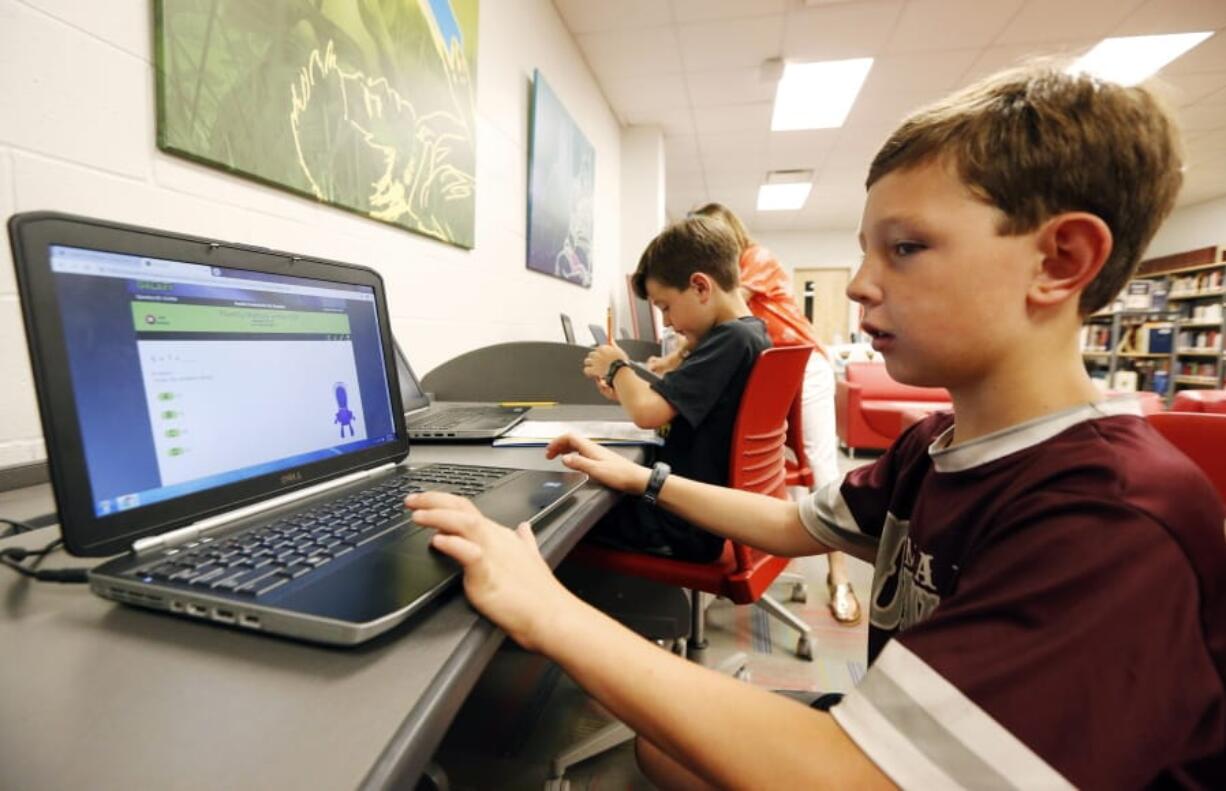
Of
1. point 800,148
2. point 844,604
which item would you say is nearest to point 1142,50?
point 800,148

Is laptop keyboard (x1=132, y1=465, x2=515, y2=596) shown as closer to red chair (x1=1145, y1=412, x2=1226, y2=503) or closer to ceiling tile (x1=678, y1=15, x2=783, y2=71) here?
red chair (x1=1145, y1=412, x2=1226, y2=503)

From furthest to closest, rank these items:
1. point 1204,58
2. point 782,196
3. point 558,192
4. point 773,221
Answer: point 773,221, point 782,196, point 1204,58, point 558,192

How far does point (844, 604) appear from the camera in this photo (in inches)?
76.3

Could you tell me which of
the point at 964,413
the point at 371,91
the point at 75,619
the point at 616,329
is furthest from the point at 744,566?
the point at 616,329

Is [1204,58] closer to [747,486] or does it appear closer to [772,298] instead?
[772,298]

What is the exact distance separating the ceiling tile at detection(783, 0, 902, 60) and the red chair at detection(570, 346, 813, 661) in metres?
2.41

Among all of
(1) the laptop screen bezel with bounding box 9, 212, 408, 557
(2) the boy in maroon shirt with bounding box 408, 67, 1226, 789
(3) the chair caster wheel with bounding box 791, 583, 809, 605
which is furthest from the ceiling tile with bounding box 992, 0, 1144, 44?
(1) the laptop screen bezel with bounding box 9, 212, 408, 557

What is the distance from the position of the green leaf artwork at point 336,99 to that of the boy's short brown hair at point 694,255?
24.5 inches

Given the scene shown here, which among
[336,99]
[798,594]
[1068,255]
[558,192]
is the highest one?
[558,192]

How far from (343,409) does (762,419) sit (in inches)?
32.1

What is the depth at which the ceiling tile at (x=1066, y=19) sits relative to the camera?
2.77m

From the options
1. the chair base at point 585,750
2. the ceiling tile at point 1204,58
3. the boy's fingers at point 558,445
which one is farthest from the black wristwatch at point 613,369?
the ceiling tile at point 1204,58

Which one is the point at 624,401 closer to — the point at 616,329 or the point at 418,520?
the point at 418,520

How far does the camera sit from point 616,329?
13.9ft
